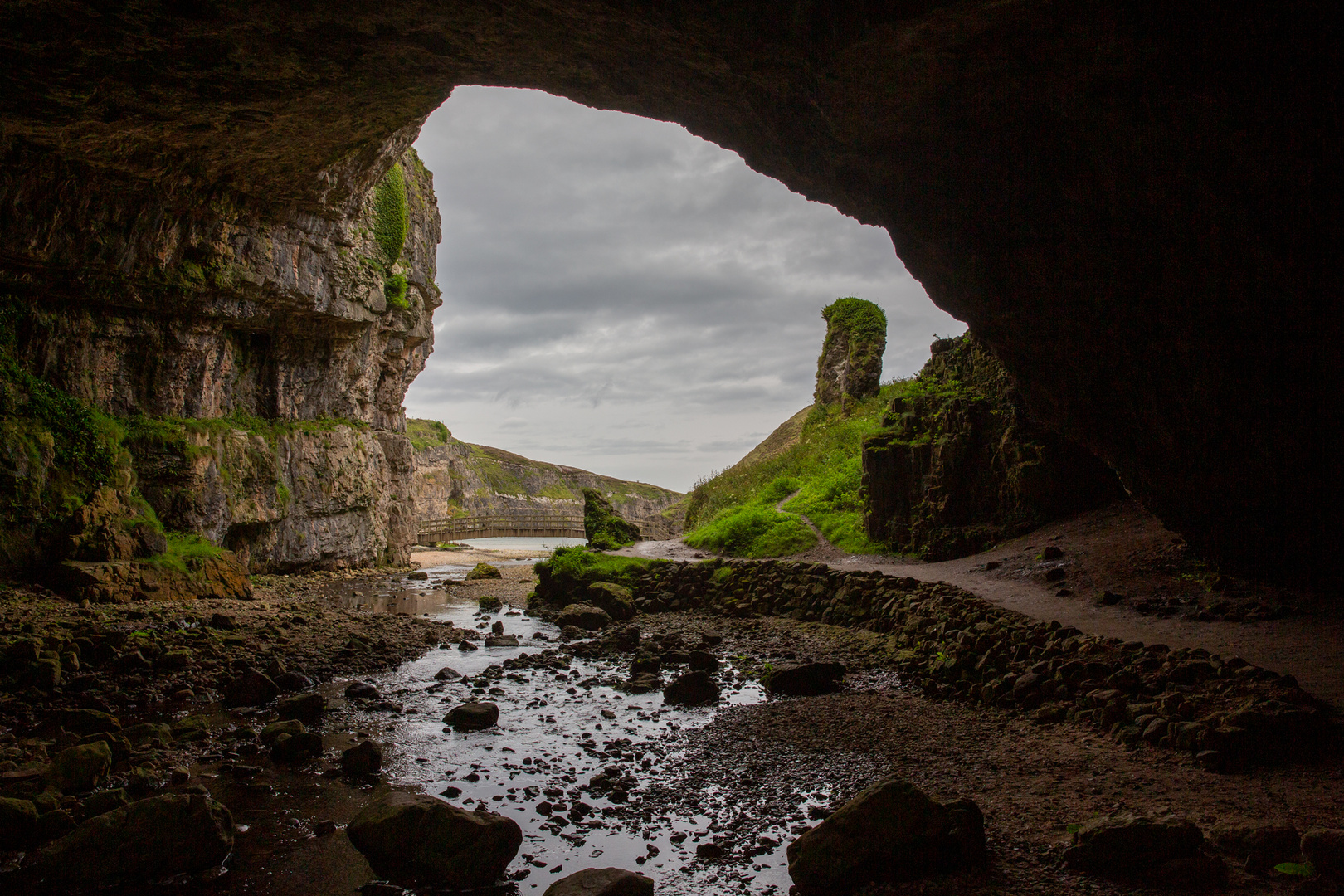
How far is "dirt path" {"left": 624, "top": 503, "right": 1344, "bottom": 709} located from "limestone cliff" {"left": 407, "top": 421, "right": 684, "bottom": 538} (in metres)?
45.7

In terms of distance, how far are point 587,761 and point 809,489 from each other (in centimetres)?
1828

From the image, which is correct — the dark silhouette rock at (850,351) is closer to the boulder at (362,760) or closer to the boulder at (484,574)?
the boulder at (484,574)

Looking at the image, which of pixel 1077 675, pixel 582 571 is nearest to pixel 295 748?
pixel 1077 675

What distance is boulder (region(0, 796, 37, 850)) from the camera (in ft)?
14.5

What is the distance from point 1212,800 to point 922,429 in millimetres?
13242

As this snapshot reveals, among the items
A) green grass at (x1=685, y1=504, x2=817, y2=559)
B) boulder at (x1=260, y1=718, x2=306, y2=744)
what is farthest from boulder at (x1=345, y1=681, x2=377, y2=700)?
green grass at (x1=685, y1=504, x2=817, y2=559)

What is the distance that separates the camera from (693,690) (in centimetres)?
866

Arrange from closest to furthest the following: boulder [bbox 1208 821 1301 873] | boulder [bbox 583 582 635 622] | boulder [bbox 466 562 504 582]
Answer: boulder [bbox 1208 821 1301 873] → boulder [bbox 583 582 635 622] → boulder [bbox 466 562 504 582]

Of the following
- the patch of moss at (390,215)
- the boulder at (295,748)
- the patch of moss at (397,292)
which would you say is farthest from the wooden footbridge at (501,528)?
the boulder at (295,748)

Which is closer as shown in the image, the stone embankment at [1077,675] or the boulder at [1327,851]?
the boulder at [1327,851]

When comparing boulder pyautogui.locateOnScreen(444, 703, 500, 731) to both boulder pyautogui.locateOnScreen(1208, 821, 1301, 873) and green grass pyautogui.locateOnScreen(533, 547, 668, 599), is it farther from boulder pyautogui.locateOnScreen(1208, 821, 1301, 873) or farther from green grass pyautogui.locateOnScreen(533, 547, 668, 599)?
green grass pyautogui.locateOnScreen(533, 547, 668, 599)

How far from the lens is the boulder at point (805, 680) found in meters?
8.83

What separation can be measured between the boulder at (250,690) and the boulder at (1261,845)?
9.47 meters

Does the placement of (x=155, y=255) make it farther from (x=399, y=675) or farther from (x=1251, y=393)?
(x=1251, y=393)
